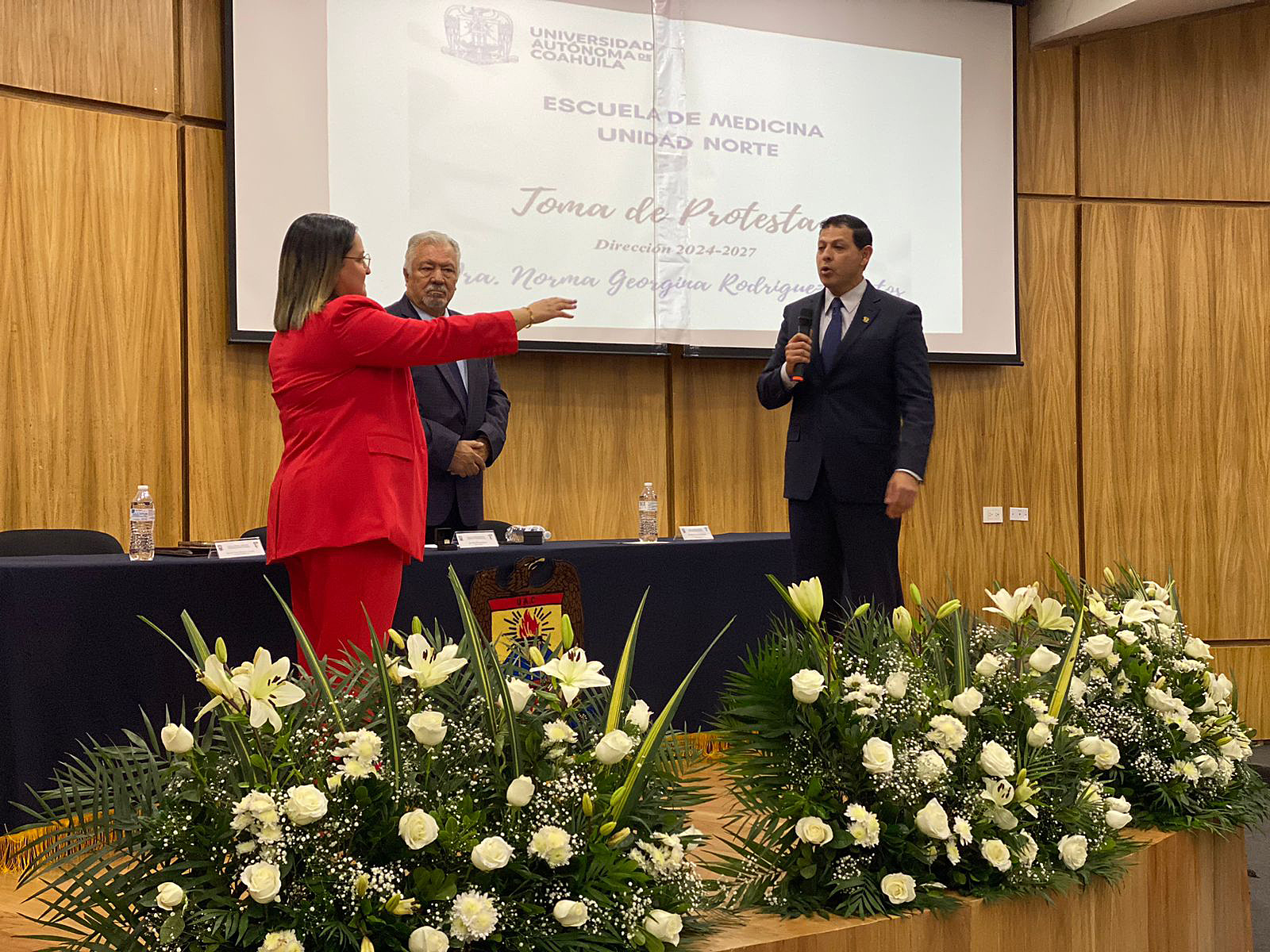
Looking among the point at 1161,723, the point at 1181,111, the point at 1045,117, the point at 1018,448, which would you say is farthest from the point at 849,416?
the point at 1181,111

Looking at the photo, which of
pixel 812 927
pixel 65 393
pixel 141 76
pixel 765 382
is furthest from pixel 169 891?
pixel 141 76

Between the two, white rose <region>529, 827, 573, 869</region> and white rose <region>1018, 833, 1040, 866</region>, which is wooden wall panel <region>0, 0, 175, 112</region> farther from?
white rose <region>1018, 833, 1040, 866</region>

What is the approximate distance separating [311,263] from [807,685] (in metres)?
1.60

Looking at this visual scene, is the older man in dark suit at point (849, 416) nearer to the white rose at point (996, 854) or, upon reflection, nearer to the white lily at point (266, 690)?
the white rose at point (996, 854)

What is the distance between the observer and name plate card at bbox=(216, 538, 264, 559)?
9.84 feet

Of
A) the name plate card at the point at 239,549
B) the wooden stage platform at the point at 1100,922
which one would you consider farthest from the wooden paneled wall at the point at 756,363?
the wooden stage platform at the point at 1100,922

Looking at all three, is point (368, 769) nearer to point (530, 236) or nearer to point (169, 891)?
point (169, 891)

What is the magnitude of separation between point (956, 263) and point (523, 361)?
1.91 meters

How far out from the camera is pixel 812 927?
1.34 meters

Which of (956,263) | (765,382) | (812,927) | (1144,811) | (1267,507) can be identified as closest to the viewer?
(812,927)

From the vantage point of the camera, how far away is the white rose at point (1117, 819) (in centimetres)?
160

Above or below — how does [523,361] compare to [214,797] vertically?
above

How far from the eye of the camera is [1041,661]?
1.65m

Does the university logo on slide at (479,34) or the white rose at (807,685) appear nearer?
the white rose at (807,685)
